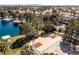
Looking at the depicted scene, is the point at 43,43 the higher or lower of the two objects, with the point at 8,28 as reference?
lower

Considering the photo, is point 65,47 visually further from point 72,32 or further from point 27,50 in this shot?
point 27,50

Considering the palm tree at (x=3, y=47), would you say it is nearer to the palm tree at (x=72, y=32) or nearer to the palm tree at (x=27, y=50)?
the palm tree at (x=27, y=50)

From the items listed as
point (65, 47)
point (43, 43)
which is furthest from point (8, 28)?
point (65, 47)

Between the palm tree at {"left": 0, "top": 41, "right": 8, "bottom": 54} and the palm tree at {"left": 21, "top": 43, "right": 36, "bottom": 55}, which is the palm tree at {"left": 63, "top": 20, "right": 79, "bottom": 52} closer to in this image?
the palm tree at {"left": 21, "top": 43, "right": 36, "bottom": 55}

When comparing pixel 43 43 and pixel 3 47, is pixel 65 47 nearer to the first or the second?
pixel 43 43

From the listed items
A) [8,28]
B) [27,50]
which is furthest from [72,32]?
[8,28]

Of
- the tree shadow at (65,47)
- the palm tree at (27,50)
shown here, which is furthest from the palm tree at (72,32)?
the palm tree at (27,50)

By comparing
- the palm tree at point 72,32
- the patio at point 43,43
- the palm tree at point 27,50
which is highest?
the palm tree at point 72,32

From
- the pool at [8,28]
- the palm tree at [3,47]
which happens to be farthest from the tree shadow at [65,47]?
the palm tree at [3,47]

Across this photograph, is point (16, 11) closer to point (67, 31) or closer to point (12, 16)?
point (12, 16)

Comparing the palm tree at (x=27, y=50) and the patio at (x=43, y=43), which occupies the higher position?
the patio at (x=43, y=43)
